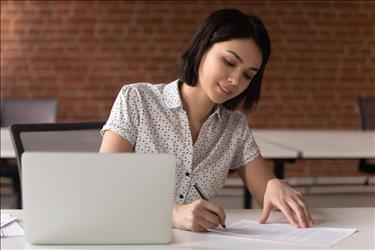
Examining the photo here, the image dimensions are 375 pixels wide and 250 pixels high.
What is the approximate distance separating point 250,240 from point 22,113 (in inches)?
120

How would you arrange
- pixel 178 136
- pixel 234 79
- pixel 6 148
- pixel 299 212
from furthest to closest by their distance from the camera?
pixel 6 148
pixel 178 136
pixel 234 79
pixel 299 212

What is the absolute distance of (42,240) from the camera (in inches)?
49.4

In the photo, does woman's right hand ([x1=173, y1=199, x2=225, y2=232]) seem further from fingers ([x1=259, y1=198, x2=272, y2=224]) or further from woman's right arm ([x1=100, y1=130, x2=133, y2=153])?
woman's right arm ([x1=100, y1=130, x2=133, y2=153])

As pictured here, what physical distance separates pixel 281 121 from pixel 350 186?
2.87 ft

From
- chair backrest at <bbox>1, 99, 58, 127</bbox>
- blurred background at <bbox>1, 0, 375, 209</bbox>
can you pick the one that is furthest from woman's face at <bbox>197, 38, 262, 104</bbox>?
blurred background at <bbox>1, 0, 375, 209</bbox>

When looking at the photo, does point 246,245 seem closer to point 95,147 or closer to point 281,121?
point 95,147

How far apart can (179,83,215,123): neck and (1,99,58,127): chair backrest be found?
2204 millimetres

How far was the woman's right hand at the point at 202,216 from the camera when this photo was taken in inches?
55.3

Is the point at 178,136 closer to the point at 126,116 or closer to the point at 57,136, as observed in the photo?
the point at 126,116

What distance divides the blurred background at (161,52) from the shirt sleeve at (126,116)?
3115 mm

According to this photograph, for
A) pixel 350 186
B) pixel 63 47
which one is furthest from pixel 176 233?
pixel 63 47

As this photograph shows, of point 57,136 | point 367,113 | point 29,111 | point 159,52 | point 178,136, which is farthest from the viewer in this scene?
point 159,52

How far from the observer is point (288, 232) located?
1467 mm

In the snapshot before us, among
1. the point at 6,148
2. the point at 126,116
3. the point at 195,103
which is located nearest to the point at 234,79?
the point at 195,103
